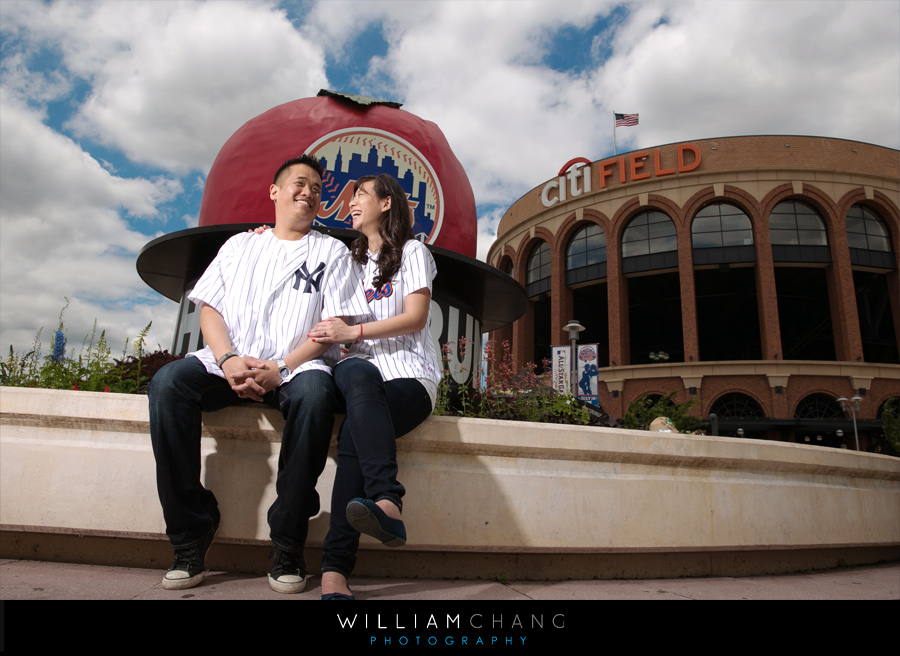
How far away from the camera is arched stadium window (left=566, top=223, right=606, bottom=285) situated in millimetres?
30470

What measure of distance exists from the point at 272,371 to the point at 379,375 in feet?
1.72

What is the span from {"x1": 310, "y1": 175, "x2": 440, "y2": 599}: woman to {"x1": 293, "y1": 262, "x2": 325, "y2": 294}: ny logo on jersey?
→ 0.21 m

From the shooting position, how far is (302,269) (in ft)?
10.2

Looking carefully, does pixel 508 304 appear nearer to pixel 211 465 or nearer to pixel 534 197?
pixel 211 465

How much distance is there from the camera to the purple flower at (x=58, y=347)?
→ 13.4 ft

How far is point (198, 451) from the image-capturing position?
2.60 m

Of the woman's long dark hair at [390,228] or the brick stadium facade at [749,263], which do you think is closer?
the woman's long dark hair at [390,228]

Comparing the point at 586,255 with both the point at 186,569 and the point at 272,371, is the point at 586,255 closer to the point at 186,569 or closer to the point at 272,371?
the point at 272,371

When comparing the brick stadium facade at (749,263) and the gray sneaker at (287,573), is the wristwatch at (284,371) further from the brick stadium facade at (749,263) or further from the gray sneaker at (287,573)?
the brick stadium facade at (749,263)

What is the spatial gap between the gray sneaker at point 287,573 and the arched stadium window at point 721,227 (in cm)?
2940

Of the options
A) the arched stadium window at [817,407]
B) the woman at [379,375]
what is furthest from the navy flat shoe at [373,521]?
the arched stadium window at [817,407]

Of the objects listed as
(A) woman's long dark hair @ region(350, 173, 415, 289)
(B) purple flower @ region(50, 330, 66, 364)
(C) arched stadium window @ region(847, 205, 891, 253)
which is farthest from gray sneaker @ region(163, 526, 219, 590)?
(C) arched stadium window @ region(847, 205, 891, 253)

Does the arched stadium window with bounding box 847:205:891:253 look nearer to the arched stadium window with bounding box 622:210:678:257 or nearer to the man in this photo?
the arched stadium window with bounding box 622:210:678:257

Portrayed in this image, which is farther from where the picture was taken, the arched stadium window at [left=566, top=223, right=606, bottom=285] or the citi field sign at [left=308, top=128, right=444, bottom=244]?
the arched stadium window at [left=566, top=223, right=606, bottom=285]
